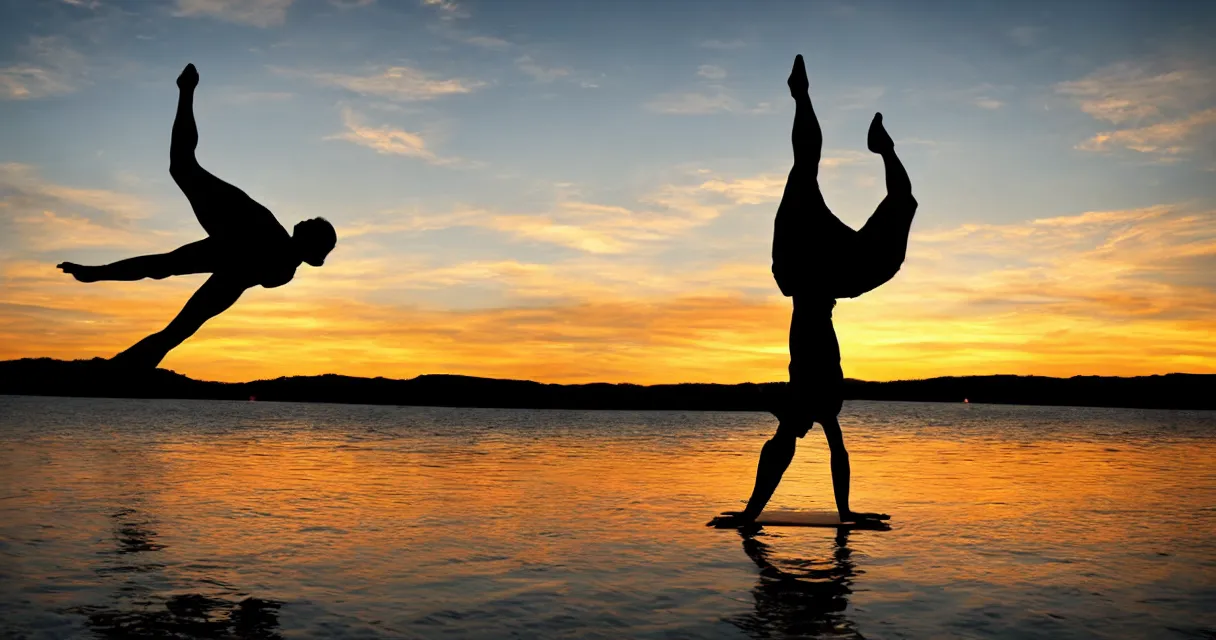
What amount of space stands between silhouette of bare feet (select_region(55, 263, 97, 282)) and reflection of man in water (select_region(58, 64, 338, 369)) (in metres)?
0.08

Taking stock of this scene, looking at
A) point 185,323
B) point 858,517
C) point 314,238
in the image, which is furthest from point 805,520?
point 185,323

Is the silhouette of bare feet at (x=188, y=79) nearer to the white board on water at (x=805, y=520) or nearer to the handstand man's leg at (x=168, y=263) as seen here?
the handstand man's leg at (x=168, y=263)

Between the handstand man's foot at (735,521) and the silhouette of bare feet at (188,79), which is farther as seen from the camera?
the handstand man's foot at (735,521)

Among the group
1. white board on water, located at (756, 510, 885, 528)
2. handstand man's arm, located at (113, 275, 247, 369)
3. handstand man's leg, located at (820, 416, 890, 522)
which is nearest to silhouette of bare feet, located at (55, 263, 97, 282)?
handstand man's arm, located at (113, 275, 247, 369)

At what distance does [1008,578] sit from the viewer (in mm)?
10406

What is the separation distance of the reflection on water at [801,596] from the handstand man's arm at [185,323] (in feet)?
15.8

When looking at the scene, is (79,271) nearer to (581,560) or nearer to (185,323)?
(185,323)

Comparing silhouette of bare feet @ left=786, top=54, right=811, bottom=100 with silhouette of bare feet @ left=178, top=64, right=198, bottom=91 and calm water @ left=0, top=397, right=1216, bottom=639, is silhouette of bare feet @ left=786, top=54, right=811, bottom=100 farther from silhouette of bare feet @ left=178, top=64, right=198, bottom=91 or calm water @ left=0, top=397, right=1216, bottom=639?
silhouette of bare feet @ left=178, top=64, right=198, bottom=91

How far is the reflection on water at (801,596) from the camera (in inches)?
315

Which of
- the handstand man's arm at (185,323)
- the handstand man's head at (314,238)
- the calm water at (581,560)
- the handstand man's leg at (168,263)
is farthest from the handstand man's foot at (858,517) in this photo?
the handstand man's leg at (168,263)

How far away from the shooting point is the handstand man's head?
6.50 meters

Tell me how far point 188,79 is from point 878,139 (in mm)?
6497

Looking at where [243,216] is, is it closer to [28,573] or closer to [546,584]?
[546,584]

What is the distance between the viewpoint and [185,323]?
21.4ft
